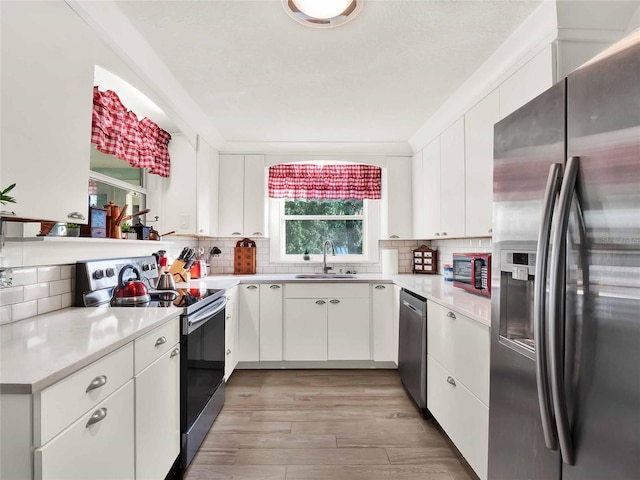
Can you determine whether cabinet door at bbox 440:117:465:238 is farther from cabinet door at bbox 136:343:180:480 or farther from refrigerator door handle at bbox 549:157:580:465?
cabinet door at bbox 136:343:180:480

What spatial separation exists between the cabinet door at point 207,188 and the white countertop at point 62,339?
150 cm

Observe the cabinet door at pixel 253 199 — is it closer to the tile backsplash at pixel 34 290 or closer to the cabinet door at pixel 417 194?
the cabinet door at pixel 417 194

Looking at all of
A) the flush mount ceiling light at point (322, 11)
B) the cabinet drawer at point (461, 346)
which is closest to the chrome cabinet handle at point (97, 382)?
the cabinet drawer at point (461, 346)

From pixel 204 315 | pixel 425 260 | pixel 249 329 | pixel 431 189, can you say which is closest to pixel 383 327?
pixel 425 260

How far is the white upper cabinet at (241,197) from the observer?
3.59 metres

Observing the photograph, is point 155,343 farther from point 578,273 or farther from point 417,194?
point 417,194

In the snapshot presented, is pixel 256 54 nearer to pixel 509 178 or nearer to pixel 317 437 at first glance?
pixel 509 178

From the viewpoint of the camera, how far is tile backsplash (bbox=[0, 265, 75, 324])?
1.41 metres

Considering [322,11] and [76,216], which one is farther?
[322,11]

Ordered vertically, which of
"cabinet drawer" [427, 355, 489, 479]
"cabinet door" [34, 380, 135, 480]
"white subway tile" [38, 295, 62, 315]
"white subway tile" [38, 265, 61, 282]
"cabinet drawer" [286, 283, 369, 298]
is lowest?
"cabinet drawer" [427, 355, 489, 479]

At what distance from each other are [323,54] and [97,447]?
207 centimetres

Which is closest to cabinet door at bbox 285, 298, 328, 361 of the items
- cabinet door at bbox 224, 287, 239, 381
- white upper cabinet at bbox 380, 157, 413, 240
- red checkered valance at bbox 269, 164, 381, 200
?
cabinet door at bbox 224, 287, 239, 381

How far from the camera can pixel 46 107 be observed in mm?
1312

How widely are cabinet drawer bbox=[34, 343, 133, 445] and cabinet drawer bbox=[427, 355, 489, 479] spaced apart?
1.55 m
